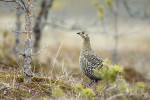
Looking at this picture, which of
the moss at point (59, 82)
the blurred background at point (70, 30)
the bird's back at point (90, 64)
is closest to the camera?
the moss at point (59, 82)

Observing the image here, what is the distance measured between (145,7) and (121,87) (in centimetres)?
1024

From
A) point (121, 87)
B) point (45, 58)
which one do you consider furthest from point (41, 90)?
point (45, 58)

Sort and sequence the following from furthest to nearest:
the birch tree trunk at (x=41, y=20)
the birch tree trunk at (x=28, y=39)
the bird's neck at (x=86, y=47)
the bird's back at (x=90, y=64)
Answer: the birch tree trunk at (x=41, y=20) < the bird's neck at (x=86, y=47) < the bird's back at (x=90, y=64) < the birch tree trunk at (x=28, y=39)

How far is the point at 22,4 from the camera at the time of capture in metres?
4.67

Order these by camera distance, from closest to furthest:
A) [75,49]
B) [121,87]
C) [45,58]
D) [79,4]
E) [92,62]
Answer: [121,87] < [92,62] < [45,58] < [75,49] < [79,4]

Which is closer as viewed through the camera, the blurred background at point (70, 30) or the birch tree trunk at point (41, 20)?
the blurred background at point (70, 30)

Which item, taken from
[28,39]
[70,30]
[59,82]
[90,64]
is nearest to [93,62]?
[90,64]

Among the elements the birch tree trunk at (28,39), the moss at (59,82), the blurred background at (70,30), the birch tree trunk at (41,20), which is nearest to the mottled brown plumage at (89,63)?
the moss at (59,82)

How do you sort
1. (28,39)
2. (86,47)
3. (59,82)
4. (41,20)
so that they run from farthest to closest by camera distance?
(41,20)
(86,47)
(59,82)
(28,39)

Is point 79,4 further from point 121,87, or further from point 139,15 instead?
point 121,87

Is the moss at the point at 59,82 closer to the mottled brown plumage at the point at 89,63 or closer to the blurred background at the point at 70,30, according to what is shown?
the blurred background at the point at 70,30

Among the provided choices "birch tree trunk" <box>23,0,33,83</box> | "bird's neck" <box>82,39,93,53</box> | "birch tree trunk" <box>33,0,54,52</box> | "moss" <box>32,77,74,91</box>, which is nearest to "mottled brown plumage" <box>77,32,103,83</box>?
"bird's neck" <box>82,39,93,53</box>

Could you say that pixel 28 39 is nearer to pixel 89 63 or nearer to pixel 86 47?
pixel 89 63

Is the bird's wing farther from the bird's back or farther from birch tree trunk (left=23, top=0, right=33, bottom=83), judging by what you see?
birch tree trunk (left=23, top=0, right=33, bottom=83)
